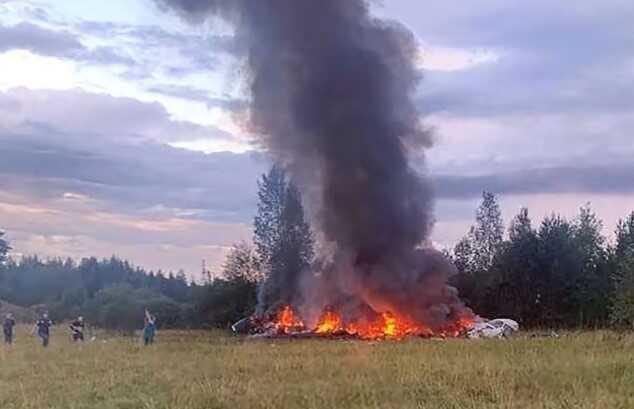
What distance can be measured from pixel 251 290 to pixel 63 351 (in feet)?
125

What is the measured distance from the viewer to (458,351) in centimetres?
2848

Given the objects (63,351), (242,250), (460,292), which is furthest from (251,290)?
(63,351)

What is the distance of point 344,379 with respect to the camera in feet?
66.0

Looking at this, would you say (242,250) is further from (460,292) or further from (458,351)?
(458,351)

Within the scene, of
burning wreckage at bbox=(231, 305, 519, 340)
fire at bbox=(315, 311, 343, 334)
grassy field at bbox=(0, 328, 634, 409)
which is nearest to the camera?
grassy field at bbox=(0, 328, 634, 409)

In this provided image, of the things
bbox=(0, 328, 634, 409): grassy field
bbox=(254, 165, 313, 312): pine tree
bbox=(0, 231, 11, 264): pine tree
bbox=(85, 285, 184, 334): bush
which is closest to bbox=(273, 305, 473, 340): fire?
bbox=(254, 165, 313, 312): pine tree

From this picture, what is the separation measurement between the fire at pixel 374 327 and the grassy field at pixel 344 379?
1828cm

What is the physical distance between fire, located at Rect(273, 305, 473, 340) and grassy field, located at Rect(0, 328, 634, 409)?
18275 millimetres

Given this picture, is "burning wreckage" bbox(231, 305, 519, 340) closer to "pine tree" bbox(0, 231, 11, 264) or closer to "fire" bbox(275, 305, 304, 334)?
"fire" bbox(275, 305, 304, 334)

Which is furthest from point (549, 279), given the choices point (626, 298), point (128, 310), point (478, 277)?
Result: point (128, 310)

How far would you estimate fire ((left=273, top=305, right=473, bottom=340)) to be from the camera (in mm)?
49000

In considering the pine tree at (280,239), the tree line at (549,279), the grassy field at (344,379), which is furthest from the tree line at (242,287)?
→ the grassy field at (344,379)

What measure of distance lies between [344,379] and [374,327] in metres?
32.0

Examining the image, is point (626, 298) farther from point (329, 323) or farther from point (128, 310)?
point (128, 310)
